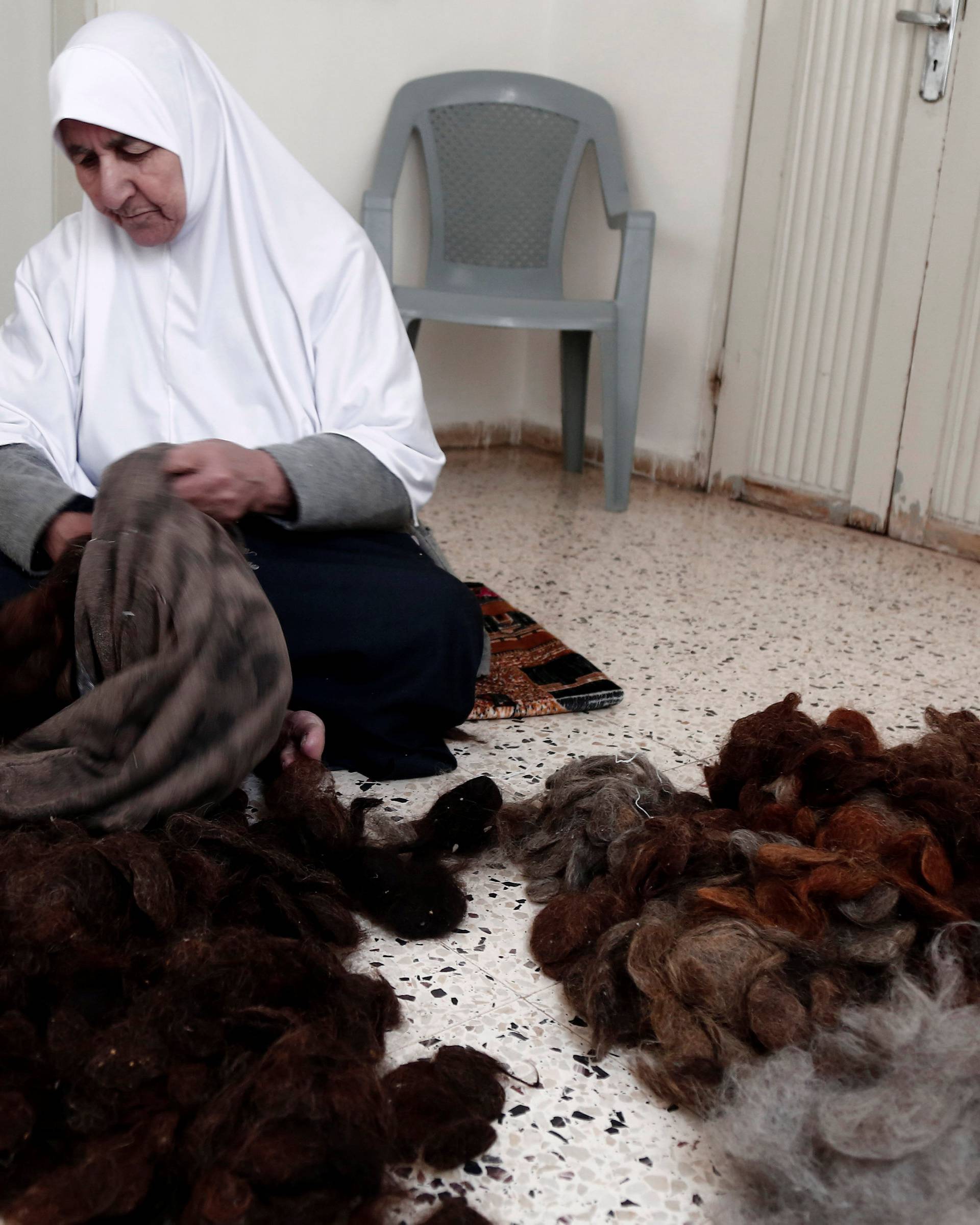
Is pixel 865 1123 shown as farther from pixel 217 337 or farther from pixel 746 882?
pixel 217 337

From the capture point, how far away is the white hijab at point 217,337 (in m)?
1.70

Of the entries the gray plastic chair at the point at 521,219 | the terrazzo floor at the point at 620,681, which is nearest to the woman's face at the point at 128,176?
the terrazzo floor at the point at 620,681

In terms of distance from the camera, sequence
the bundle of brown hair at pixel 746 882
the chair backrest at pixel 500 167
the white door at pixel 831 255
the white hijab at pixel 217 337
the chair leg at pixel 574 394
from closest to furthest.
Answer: the bundle of brown hair at pixel 746 882
the white hijab at pixel 217 337
the white door at pixel 831 255
the chair backrest at pixel 500 167
the chair leg at pixel 574 394

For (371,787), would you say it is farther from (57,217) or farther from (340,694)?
(57,217)

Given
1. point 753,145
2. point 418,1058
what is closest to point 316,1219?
point 418,1058

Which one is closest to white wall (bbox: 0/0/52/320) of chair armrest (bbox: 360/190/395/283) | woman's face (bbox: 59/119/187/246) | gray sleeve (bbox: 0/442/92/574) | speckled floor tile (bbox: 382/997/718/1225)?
chair armrest (bbox: 360/190/395/283)

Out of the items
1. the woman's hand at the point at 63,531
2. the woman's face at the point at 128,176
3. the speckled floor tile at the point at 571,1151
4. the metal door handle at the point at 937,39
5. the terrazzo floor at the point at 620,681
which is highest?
the metal door handle at the point at 937,39

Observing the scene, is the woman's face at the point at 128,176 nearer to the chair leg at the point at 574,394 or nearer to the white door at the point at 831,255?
the white door at the point at 831,255

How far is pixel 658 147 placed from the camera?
11.6 ft

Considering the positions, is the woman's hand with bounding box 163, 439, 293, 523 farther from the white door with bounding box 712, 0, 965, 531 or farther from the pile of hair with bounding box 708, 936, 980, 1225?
the white door with bounding box 712, 0, 965, 531

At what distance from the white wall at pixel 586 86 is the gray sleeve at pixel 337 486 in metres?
2.02

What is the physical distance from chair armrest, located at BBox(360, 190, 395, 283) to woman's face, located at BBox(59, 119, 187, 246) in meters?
1.73

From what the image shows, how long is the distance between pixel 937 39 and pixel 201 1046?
2879 millimetres

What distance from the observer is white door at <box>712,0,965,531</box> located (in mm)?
2984
